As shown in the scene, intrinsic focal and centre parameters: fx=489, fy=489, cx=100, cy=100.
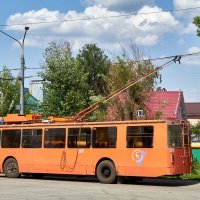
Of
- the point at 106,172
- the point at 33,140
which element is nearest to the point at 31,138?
the point at 33,140

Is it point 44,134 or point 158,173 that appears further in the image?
point 44,134

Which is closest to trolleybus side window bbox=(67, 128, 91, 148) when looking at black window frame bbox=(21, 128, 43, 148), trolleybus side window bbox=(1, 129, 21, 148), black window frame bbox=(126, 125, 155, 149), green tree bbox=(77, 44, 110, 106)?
black window frame bbox=(21, 128, 43, 148)

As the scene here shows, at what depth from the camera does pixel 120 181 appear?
18516 millimetres

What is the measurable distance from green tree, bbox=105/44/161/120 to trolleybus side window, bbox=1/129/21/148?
1307cm

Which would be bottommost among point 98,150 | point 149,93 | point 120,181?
point 120,181

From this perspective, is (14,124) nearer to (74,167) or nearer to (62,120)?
(62,120)

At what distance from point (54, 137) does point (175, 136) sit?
528cm

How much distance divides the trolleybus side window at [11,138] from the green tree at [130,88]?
1307cm

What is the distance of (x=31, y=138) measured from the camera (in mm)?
21000

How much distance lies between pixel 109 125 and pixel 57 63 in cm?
1664

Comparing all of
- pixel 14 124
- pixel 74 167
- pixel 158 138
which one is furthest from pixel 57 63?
pixel 158 138

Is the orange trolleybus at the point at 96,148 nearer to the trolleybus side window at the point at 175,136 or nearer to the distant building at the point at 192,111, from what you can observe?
the trolleybus side window at the point at 175,136

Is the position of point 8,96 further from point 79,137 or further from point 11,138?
point 79,137

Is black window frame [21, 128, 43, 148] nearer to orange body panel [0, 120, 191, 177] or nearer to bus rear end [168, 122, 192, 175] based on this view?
orange body panel [0, 120, 191, 177]
